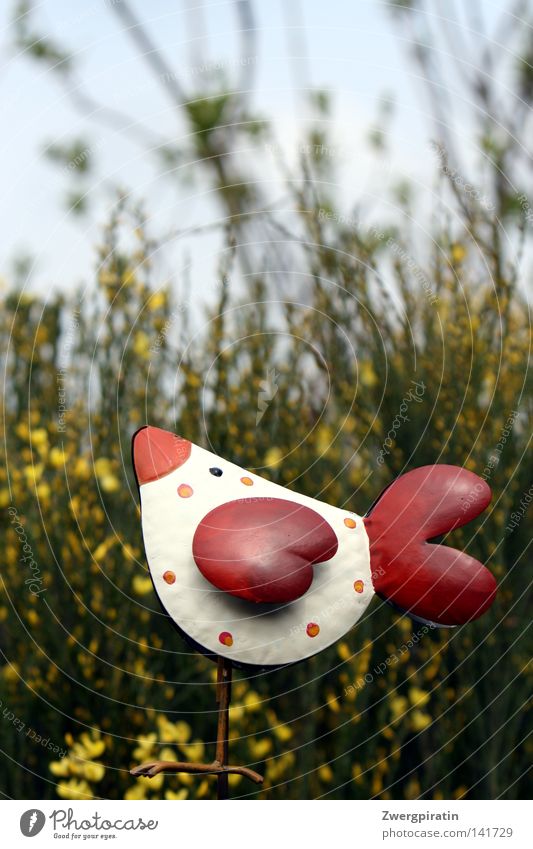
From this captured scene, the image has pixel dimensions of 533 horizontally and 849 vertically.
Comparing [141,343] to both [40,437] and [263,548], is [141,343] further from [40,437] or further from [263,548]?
[263,548]

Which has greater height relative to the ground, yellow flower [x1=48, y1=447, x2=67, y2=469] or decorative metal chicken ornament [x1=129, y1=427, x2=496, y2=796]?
yellow flower [x1=48, y1=447, x2=67, y2=469]

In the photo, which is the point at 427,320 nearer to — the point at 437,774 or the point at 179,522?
the point at 437,774

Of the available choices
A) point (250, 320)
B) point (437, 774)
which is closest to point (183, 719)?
point (437, 774)

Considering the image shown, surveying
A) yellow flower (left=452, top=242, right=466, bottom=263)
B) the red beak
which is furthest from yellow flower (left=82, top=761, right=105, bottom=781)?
yellow flower (left=452, top=242, right=466, bottom=263)

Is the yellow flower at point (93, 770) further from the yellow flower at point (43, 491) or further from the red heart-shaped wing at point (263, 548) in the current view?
the red heart-shaped wing at point (263, 548)

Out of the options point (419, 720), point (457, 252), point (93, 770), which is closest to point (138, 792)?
point (93, 770)

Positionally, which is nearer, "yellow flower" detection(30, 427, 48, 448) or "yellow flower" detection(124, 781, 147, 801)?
"yellow flower" detection(124, 781, 147, 801)

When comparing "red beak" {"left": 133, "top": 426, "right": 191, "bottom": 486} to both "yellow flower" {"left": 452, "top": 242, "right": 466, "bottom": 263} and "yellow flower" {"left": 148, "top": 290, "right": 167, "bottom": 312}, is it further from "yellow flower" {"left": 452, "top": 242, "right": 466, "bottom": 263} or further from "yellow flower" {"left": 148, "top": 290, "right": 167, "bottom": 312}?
"yellow flower" {"left": 452, "top": 242, "right": 466, "bottom": 263}
